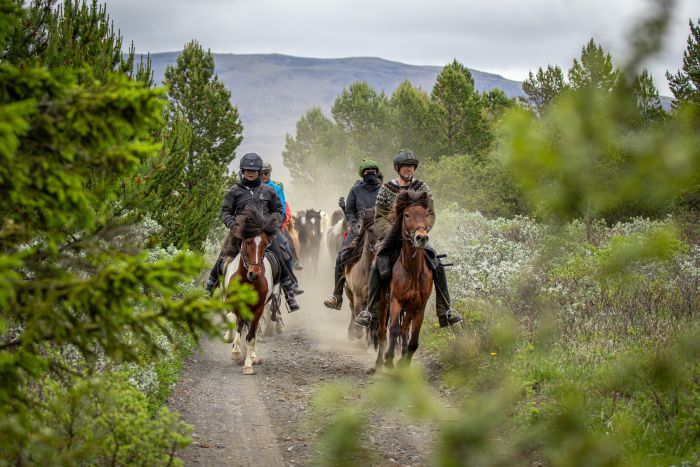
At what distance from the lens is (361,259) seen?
38.9 ft

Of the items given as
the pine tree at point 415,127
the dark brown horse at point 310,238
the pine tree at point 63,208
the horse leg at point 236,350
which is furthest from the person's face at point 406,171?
the pine tree at point 415,127

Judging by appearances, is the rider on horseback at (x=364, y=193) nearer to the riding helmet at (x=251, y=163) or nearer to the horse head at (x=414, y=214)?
the riding helmet at (x=251, y=163)

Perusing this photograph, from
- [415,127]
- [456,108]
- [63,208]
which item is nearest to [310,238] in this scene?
[456,108]

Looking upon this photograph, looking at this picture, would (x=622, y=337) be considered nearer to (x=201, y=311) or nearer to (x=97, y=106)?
(x=201, y=311)

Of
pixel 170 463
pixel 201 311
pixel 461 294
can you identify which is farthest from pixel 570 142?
pixel 461 294

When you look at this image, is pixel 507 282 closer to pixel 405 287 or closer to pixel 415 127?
pixel 405 287

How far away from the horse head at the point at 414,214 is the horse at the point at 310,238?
15.3 m

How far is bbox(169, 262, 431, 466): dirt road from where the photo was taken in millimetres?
6855

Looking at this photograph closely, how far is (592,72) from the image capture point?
4.69ft

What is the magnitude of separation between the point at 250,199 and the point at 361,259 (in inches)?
86.1

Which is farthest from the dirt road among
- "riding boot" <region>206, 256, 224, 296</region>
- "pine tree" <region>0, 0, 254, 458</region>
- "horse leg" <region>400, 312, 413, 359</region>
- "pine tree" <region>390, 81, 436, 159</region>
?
"pine tree" <region>390, 81, 436, 159</region>

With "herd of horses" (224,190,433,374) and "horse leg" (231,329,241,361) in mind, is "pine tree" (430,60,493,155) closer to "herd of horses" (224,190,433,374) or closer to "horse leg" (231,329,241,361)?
"herd of horses" (224,190,433,374)

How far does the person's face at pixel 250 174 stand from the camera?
462 inches

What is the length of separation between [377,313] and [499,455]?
915cm
